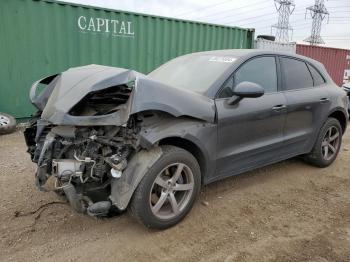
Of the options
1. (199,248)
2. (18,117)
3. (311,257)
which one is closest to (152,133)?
(199,248)

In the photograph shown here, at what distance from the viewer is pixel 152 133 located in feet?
9.65

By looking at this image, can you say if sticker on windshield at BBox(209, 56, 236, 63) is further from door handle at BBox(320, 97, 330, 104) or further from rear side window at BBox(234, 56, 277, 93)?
door handle at BBox(320, 97, 330, 104)

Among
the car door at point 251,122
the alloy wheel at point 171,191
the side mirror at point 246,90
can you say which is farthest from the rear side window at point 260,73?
the alloy wheel at point 171,191

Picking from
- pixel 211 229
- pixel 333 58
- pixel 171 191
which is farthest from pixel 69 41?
pixel 333 58

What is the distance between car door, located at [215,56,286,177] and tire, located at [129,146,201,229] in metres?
0.41

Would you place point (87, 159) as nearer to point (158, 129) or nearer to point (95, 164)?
point (95, 164)

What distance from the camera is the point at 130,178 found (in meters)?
2.89

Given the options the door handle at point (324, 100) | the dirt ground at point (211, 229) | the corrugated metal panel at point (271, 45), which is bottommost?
the dirt ground at point (211, 229)

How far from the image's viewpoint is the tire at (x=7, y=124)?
6611 millimetres

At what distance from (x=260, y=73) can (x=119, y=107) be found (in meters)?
1.87

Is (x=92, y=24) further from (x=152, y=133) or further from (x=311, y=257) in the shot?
(x=311, y=257)

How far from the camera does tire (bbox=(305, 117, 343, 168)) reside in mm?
4797

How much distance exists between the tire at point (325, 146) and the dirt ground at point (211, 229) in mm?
567

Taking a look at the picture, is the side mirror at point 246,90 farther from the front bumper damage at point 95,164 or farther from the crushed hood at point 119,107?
the front bumper damage at point 95,164
